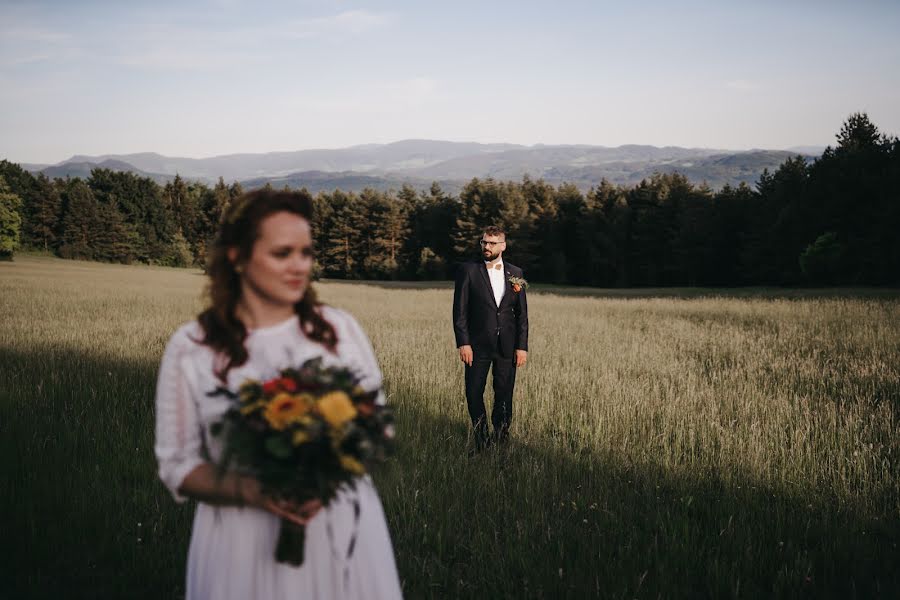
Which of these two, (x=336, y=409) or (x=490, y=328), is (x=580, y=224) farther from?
(x=336, y=409)

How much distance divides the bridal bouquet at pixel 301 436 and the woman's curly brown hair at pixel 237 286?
286 millimetres

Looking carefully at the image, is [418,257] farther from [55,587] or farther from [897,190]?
[55,587]

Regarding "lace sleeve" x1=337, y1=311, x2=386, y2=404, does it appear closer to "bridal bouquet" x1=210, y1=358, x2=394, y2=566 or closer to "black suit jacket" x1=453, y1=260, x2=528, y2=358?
"bridal bouquet" x1=210, y1=358, x2=394, y2=566

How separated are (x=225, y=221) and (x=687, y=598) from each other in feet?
12.5

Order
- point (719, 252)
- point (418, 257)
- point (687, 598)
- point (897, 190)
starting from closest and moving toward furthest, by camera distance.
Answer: point (687, 598)
point (897, 190)
point (719, 252)
point (418, 257)

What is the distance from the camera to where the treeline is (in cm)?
4822

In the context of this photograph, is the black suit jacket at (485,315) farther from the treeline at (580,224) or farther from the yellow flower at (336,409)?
the treeline at (580,224)

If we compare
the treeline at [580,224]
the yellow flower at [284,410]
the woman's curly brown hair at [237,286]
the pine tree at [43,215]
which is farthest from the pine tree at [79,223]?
the yellow flower at [284,410]

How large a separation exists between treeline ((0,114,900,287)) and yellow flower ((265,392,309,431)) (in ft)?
157

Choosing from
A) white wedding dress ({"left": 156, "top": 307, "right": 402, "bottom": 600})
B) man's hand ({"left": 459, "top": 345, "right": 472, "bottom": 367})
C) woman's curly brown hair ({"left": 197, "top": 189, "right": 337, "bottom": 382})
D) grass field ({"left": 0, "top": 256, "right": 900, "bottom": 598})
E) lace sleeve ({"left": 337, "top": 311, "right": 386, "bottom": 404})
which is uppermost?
woman's curly brown hair ({"left": 197, "top": 189, "right": 337, "bottom": 382})

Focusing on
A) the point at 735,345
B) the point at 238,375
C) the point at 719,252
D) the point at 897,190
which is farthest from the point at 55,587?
the point at 719,252

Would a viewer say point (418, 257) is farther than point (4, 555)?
Yes

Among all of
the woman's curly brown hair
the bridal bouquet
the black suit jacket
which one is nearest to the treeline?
the black suit jacket

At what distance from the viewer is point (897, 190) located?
4412 centimetres
